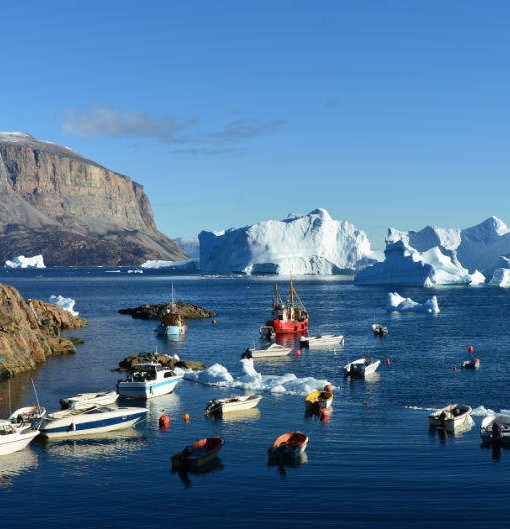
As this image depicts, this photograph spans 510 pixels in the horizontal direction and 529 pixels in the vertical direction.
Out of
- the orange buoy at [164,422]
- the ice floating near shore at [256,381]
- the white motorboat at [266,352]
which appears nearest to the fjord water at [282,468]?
the orange buoy at [164,422]

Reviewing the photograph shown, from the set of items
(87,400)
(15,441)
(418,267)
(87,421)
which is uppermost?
(418,267)

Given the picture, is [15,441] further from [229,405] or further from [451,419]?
[451,419]

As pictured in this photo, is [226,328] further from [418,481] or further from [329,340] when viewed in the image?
[418,481]

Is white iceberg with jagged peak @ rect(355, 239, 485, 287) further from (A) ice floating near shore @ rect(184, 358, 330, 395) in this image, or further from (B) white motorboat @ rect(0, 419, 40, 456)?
(B) white motorboat @ rect(0, 419, 40, 456)

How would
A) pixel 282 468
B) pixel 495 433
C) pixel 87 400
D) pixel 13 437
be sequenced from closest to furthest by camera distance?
pixel 282 468 → pixel 13 437 → pixel 495 433 → pixel 87 400

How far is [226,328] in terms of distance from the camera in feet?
296

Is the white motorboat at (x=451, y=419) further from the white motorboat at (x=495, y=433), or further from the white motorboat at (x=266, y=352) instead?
the white motorboat at (x=266, y=352)

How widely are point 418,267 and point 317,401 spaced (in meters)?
126

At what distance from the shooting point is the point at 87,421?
3541 centimetres

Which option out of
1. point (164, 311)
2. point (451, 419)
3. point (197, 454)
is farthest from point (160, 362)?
point (164, 311)

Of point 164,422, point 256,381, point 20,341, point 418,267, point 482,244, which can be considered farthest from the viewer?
point 482,244

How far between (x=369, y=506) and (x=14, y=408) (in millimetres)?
22563

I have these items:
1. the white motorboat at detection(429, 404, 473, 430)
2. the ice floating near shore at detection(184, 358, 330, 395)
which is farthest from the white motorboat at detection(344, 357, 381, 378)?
the white motorboat at detection(429, 404, 473, 430)

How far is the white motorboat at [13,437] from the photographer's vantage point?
105 feet
